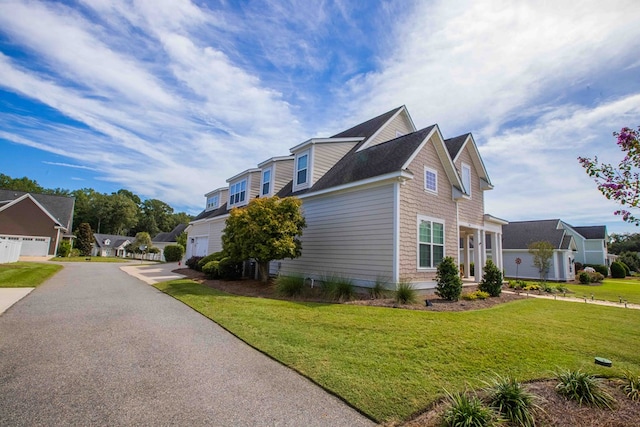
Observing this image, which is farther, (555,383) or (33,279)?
(33,279)

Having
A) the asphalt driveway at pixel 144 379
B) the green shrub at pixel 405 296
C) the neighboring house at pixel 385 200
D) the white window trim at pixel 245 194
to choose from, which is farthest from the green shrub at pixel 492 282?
the white window trim at pixel 245 194

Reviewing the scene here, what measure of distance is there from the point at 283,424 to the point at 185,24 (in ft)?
38.6

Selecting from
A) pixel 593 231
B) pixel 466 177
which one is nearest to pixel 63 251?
pixel 466 177

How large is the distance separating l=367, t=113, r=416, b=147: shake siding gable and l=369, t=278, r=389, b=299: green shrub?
7703 mm

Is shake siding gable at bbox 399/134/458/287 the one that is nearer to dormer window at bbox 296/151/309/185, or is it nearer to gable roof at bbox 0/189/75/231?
dormer window at bbox 296/151/309/185

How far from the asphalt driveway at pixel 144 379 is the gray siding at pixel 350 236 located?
6.21 meters

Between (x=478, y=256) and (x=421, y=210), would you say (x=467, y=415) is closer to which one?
(x=421, y=210)

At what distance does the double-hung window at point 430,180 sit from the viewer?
41.3ft

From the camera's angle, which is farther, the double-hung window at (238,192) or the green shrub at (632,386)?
the double-hung window at (238,192)

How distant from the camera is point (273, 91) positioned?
43.3 feet

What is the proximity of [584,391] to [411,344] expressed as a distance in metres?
2.35

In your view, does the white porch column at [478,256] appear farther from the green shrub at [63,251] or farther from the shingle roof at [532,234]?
the green shrub at [63,251]

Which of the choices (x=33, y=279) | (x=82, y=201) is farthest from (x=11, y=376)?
(x=82, y=201)

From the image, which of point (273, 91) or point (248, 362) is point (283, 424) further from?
point (273, 91)
